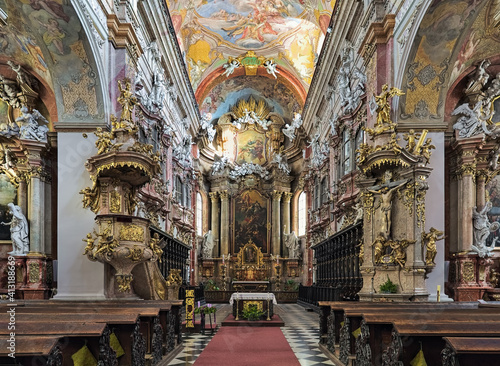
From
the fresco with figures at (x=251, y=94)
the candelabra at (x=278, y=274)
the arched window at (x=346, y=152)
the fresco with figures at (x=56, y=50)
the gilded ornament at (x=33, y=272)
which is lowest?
the candelabra at (x=278, y=274)

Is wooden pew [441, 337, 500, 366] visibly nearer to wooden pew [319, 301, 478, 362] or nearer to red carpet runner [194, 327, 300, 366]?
wooden pew [319, 301, 478, 362]

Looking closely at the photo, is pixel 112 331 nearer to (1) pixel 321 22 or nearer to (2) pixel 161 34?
(2) pixel 161 34

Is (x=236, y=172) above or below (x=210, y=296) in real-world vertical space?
above

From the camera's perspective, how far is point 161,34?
55.6 feet

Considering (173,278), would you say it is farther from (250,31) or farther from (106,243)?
(250,31)

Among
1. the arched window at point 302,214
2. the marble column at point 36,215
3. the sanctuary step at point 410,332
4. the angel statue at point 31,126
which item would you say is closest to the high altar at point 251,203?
the arched window at point 302,214

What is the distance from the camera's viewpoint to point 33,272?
1222cm

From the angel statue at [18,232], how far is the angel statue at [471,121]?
10883 millimetres

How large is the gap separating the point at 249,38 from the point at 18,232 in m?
17.3

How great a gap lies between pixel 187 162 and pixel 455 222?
45.4 feet

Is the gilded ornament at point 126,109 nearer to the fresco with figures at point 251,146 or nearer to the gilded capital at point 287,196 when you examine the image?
the gilded capital at point 287,196

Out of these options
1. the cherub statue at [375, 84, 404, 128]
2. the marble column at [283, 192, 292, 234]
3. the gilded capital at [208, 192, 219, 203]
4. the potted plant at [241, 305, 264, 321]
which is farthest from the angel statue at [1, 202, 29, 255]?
the marble column at [283, 192, 292, 234]

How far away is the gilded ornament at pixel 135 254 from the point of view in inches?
400

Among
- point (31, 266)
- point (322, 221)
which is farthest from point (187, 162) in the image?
point (31, 266)
